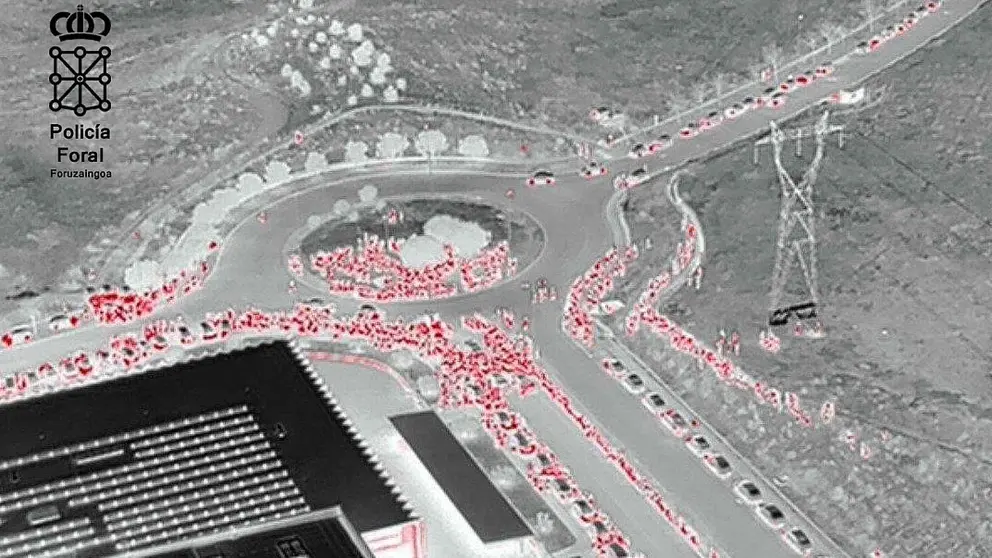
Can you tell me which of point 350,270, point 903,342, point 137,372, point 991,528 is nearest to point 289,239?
point 350,270

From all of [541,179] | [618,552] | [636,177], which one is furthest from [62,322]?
[618,552]

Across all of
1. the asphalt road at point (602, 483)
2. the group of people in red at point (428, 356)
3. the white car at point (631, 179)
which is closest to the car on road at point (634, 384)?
the group of people in red at point (428, 356)

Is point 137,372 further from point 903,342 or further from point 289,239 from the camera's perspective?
point 903,342

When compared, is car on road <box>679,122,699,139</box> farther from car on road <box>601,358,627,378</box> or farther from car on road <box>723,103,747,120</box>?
car on road <box>601,358,627,378</box>

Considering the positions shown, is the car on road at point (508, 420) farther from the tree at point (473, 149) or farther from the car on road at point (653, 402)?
the tree at point (473, 149)

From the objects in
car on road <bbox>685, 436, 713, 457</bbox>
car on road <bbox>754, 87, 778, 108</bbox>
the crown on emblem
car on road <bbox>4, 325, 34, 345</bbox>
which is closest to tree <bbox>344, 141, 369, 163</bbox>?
the crown on emblem
